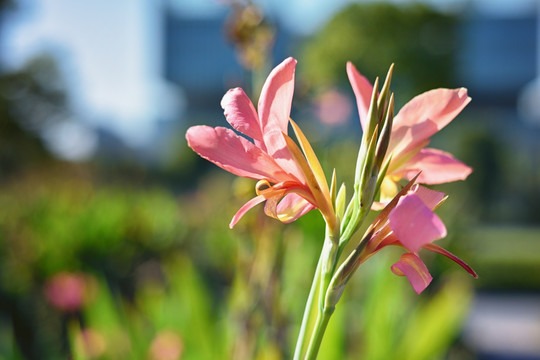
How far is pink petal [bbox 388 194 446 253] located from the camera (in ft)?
0.70

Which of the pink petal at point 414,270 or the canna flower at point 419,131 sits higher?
the canna flower at point 419,131

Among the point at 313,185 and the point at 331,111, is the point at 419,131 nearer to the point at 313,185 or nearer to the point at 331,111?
Answer: the point at 313,185

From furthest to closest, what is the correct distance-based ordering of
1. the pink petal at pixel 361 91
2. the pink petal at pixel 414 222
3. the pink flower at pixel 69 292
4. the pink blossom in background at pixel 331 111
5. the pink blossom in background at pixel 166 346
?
the pink flower at pixel 69 292, the pink blossom in background at pixel 331 111, the pink blossom in background at pixel 166 346, the pink petal at pixel 361 91, the pink petal at pixel 414 222

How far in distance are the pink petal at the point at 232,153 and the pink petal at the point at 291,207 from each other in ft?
0.08

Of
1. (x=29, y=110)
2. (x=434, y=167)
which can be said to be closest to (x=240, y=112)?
(x=434, y=167)

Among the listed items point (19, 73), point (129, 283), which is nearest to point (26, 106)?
point (19, 73)

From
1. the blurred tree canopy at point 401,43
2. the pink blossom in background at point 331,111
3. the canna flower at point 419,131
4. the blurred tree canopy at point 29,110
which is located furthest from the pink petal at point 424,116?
the blurred tree canopy at point 401,43

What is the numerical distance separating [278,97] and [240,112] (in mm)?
21

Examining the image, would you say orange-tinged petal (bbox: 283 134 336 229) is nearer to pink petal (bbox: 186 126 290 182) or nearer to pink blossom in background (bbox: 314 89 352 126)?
pink petal (bbox: 186 126 290 182)

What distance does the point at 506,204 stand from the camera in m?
16.7

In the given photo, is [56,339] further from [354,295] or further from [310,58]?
[310,58]

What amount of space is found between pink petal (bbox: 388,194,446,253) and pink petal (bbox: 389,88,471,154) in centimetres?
9

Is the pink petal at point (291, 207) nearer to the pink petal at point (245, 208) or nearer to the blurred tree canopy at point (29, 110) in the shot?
the pink petal at point (245, 208)

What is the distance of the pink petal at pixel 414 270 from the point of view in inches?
10.4
